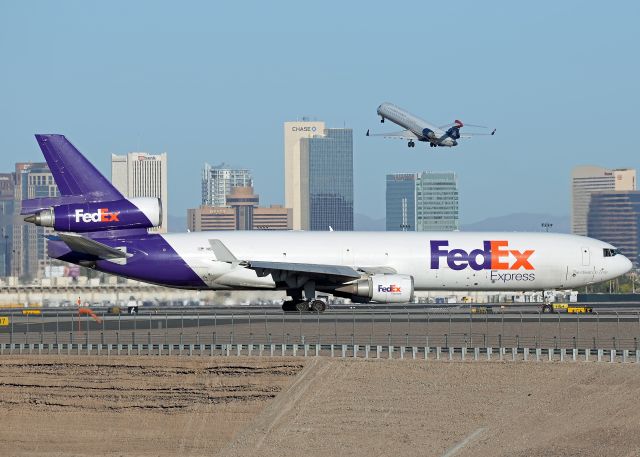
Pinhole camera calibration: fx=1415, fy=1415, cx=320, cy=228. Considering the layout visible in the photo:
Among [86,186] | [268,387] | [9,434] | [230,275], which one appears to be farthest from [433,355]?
[86,186]

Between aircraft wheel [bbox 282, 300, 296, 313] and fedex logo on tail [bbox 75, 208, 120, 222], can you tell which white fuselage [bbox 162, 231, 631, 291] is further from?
fedex logo on tail [bbox 75, 208, 120, 222]

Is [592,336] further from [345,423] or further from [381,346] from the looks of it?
[345,423]

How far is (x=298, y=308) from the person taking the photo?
243 ft

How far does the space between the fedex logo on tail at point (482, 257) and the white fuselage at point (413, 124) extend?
74.3 metres

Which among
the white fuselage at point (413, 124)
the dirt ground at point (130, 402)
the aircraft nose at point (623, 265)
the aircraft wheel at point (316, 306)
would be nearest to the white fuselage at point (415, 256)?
the aircraft wheel at point (316, 306)

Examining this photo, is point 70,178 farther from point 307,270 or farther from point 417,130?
point 417,130

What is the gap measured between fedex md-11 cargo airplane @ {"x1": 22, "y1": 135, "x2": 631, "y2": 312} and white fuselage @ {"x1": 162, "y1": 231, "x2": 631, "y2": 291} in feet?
0.17

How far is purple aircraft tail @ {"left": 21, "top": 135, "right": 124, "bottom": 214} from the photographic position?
239ft

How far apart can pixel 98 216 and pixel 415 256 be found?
16.5 m

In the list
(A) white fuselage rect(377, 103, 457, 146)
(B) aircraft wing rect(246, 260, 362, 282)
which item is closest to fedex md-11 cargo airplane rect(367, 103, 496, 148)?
(A) white fuselage rect(377, 103, 457, 146)

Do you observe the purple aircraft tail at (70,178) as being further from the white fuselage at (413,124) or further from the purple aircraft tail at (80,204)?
the white fuselage at (413,124)

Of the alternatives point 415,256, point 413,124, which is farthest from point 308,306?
point 413,124

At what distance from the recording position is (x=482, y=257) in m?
74.2

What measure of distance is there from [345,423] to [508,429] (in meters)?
5.73
